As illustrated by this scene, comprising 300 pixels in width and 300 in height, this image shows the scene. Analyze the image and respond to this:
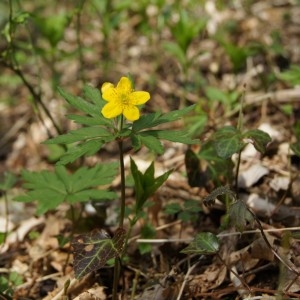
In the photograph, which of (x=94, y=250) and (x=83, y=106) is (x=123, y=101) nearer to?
(x=83, y=106)

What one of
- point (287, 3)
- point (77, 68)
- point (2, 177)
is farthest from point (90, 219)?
point (287, 3)

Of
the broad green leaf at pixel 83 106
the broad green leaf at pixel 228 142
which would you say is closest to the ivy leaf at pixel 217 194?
the broad green leaf at pixel 228 142

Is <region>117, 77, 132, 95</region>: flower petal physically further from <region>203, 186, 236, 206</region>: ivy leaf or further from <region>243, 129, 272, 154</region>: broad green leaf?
<region>243, 129, 272, 154</region>: broad green leaf

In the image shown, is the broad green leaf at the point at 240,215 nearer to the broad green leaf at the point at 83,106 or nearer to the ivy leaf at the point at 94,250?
the ivy leaf at the point at 94,250

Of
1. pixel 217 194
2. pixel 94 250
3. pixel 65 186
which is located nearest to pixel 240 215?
pixel 217 194

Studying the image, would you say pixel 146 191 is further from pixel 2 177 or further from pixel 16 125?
pixel 16 125

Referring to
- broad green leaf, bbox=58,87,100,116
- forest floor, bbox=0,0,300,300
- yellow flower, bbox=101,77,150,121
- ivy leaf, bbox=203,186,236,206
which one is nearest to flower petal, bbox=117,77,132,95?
yellow flower, bbox=101,77,150,121
